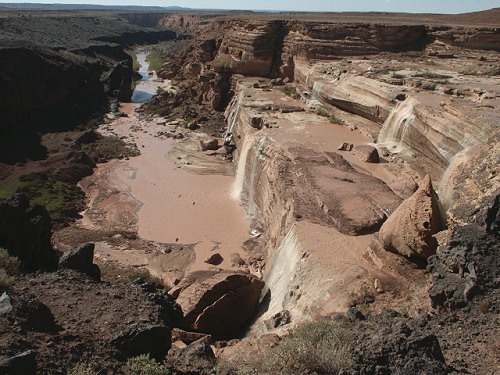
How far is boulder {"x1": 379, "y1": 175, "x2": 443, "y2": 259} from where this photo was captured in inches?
392

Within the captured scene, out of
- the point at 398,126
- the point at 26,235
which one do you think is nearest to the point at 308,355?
the point at 26,235

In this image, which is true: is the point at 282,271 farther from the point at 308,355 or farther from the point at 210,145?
the point at 210,145

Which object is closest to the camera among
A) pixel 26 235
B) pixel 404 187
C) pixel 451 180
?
pixel 26 235

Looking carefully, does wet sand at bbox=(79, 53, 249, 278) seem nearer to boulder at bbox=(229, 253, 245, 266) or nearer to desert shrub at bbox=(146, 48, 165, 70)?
boulder at bbox=(229, 253, 245, 266)

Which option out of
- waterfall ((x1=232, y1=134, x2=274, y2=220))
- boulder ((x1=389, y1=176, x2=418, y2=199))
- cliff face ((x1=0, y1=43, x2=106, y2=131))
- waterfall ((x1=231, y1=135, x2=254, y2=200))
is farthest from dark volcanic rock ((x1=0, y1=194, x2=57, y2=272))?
cliff face ((x1=0, y1=43, x2=106, y2=131))

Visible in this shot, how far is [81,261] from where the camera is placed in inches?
447

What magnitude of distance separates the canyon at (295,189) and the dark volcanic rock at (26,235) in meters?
0.11

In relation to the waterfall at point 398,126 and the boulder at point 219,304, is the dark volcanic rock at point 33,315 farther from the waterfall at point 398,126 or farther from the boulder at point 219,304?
the waterfall at point 398,126

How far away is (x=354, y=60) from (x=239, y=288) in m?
21.0

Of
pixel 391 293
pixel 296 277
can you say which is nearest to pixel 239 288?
pixel 296 277

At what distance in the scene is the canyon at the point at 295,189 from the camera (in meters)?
8.01

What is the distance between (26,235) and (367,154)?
42.5 ft

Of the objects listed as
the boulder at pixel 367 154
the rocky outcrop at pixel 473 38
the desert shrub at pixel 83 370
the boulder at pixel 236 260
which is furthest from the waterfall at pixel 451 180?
the rocky outcrop at pixel 473 38

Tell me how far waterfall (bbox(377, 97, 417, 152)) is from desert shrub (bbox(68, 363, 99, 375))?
1571 cm
